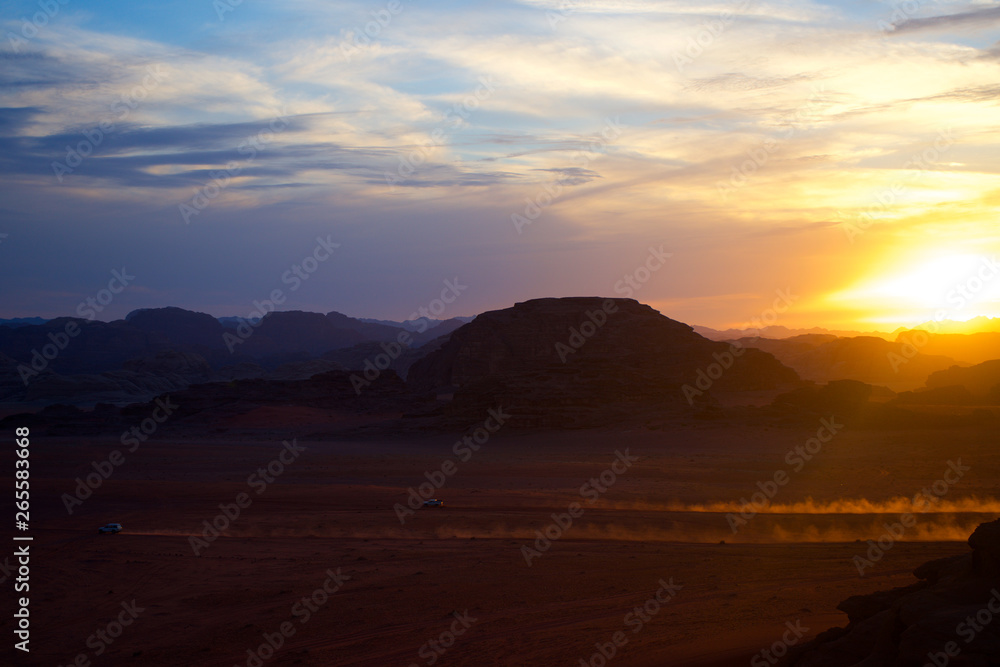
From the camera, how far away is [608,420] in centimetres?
3738

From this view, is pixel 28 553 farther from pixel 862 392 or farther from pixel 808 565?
pixel 862 392

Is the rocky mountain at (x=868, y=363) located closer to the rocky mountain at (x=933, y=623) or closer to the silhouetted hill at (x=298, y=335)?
the rocky mountain at (x=933, y=623)

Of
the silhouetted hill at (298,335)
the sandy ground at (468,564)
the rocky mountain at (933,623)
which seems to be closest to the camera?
the rocky mountain at (933,623)

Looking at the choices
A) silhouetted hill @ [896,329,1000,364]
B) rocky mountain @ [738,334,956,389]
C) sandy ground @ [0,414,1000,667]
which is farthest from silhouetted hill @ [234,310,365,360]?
sandy ground @ [0,414,1000,667]

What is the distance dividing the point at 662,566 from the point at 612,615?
7.92ft

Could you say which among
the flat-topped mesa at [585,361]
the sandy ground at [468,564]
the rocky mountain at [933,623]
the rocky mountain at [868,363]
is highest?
the rocky mountain at [933,623]

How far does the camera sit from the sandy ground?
8898mm

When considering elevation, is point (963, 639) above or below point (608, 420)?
above

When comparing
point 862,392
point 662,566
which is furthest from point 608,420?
point 662,566

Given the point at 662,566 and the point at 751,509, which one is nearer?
the point at 662,566

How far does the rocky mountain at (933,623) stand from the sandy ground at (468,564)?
147cm

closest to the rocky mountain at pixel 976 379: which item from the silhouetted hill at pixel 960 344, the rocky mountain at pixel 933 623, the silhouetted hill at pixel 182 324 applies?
the rocky mountain at pixel 933 623

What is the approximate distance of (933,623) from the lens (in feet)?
17.4

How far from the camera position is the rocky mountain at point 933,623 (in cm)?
504
